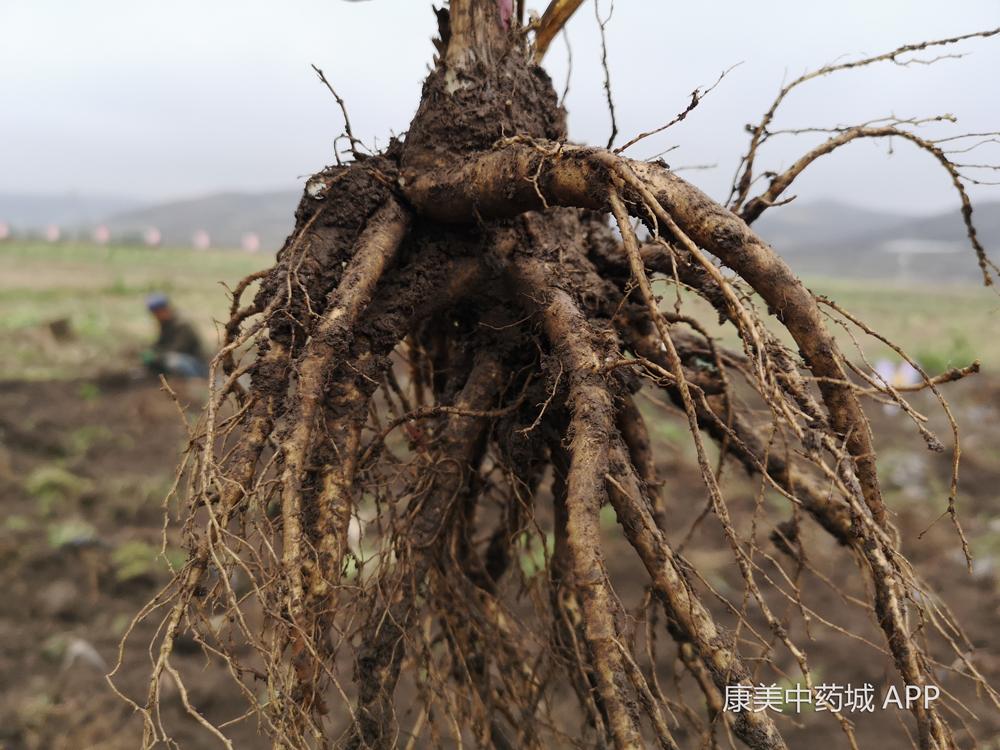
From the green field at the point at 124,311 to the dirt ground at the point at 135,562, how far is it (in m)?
0.98

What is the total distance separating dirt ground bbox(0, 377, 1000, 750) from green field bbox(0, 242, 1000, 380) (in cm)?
→ 98

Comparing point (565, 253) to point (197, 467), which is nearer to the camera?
point (197, 467)

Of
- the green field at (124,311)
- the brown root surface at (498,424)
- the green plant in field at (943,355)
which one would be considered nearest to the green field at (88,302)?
the green field at (124,311)

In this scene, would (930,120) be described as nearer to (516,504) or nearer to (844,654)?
(516,504)

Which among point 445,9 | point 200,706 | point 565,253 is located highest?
point 445,9

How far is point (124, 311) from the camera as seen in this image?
931cm

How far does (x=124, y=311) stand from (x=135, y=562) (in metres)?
6.93

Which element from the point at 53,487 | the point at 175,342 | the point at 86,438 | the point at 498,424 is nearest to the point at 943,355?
the point at 498,424

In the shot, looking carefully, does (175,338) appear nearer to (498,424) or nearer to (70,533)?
(70,533)

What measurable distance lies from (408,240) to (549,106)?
0.49m

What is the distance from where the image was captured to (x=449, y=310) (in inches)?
77.4

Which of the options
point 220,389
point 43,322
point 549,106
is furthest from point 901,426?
point 43,322

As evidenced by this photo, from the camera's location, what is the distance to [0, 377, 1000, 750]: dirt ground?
2561 millimetres

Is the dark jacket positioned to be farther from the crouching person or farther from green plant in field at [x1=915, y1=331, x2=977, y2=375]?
green plant in field at [x1=915, y1=331, x2=977, y2=375]
